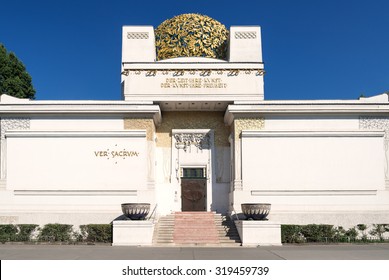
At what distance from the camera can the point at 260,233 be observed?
15.7 meters

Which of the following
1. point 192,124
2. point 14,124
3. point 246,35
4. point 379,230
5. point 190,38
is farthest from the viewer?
point 246,35

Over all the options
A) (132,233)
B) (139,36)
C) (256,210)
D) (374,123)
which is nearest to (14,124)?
(139,36)

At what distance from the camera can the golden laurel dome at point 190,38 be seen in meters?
21.3

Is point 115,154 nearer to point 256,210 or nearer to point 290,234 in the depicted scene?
point 256,210

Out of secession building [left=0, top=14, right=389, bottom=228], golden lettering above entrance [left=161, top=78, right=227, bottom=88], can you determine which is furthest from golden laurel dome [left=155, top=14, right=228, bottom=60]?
golden lettering above entrance [left=161, top=78, right=227, bottom=88]

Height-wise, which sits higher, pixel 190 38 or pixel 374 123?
pixel 190 38

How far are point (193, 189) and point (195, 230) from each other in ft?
12.6

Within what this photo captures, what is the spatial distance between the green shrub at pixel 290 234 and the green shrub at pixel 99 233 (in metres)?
6.53

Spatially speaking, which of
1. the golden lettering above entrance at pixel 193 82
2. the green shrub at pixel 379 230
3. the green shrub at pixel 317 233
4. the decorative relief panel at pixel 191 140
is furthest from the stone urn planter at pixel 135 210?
the green shrub at pixel 379 230

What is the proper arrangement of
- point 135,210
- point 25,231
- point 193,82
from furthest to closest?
point 193,82, point 25,231, point 135,210

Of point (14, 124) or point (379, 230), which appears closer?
point (379, 230)

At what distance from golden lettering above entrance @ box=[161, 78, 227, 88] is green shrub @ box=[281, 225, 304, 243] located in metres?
7.22

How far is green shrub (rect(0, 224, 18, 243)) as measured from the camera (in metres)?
16.7

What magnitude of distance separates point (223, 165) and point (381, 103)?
7.55m
